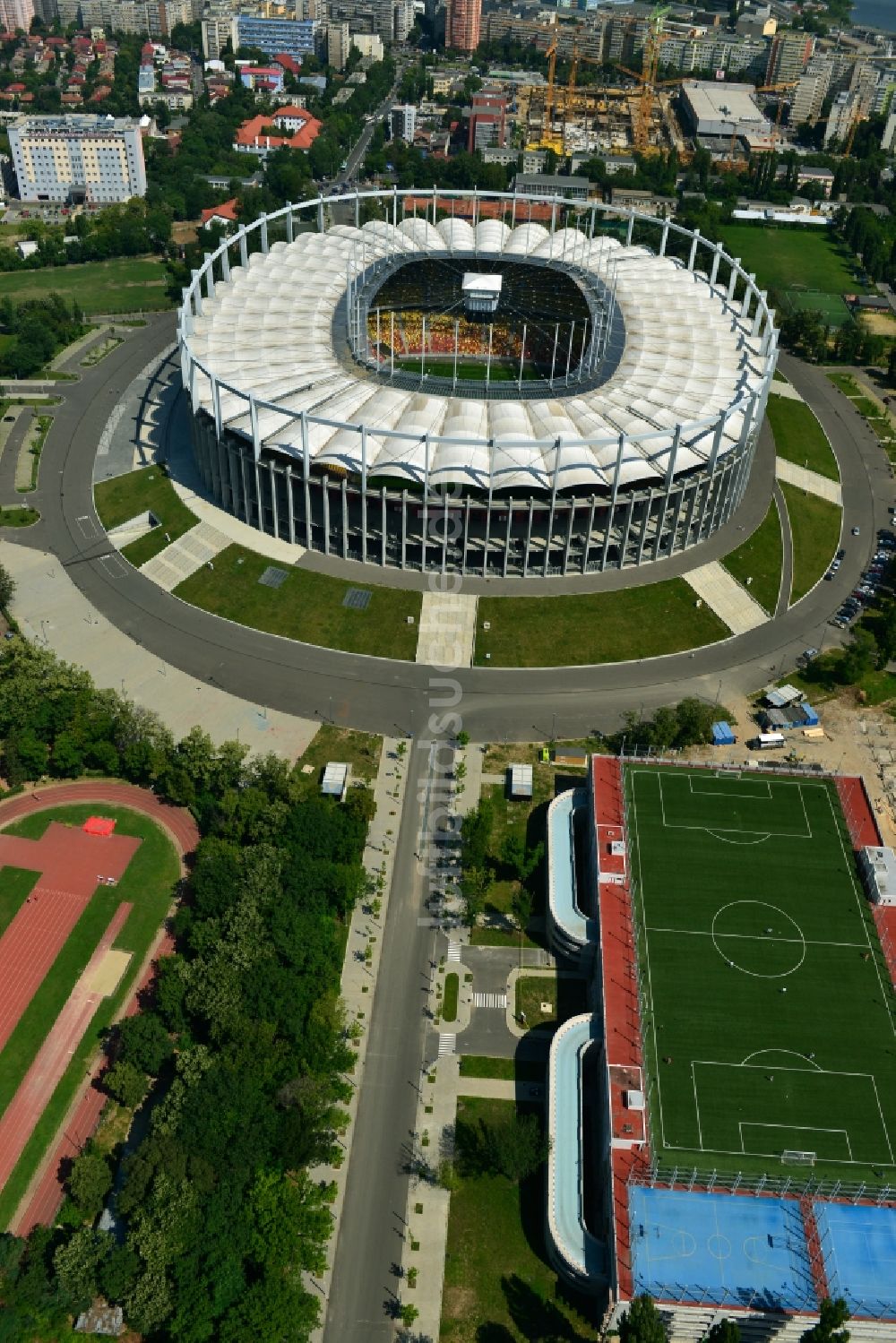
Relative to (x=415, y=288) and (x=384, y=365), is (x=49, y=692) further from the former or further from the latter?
(x=415, y=288)

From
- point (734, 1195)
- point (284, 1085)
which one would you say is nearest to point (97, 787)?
point (284, 1085)

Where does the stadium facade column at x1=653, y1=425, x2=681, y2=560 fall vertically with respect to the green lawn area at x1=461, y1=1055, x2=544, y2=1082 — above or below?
above

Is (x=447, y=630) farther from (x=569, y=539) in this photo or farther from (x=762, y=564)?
(x=762, y=564)

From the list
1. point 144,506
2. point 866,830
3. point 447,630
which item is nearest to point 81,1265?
point 447,630

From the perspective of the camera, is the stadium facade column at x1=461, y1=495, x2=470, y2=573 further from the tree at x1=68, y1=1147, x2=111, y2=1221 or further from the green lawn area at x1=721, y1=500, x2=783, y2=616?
the tree at x1=68, y1=1147, x2=111, y2=1221

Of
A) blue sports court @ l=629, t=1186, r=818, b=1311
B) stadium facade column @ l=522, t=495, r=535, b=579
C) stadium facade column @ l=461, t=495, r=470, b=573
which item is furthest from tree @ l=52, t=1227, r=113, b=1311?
stadium facade column @ l=522, t=495, r=535, b=579
